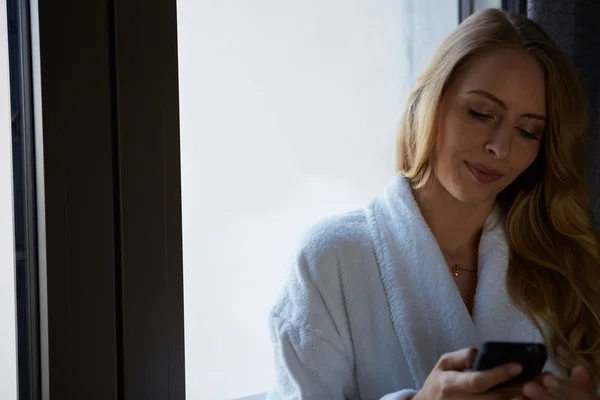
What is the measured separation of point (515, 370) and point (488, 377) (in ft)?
0.14

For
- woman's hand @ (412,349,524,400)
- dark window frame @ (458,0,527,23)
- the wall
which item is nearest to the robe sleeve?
woman's hand @ (412,349,524,400)

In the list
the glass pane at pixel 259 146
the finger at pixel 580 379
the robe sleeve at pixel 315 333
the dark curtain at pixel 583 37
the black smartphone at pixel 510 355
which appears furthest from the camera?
the dark curtain at pixel 583 37

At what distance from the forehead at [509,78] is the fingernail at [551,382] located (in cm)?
52

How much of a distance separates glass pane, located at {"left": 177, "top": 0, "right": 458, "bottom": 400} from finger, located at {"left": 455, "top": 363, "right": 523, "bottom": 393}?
0.46 m

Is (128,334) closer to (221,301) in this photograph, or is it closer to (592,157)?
(221,301)

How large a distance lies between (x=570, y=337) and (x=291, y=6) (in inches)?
35.4

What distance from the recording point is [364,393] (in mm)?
1275

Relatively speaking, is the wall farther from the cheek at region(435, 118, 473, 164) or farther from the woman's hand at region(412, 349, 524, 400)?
the cheek at region(435, 118, 473, 164)

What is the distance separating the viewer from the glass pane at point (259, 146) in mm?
1277

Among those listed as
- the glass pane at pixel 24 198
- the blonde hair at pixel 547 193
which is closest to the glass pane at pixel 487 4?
the blonde hair at pixel 547 193

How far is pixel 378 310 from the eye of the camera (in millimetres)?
1261

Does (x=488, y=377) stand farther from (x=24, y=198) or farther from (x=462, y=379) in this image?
(x=24, y=198)

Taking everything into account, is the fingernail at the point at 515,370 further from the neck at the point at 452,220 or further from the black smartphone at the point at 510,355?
the neck at the point at 452,220

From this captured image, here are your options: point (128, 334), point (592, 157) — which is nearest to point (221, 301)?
point (128, 334)
